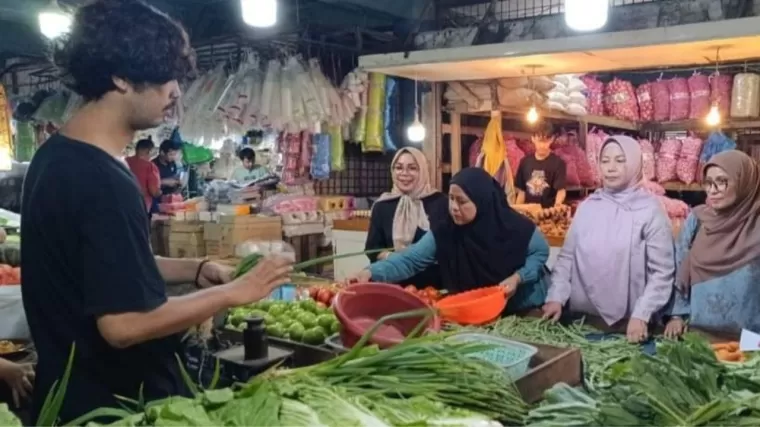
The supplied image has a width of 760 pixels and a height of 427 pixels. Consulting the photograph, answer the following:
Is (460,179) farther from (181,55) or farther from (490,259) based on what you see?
(181,55)

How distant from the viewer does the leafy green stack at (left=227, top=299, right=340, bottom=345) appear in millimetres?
2521

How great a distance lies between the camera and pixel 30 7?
21.0 feet

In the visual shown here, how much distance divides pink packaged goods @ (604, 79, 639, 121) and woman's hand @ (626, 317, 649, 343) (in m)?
4.29

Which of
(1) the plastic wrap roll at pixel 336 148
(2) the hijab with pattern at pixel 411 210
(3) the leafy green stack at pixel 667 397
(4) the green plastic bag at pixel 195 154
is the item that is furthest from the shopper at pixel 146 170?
(3) the leafy green stack at pixel 667 397

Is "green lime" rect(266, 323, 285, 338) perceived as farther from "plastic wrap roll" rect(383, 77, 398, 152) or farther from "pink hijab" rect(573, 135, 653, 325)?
"plastic wrap roll" rect(383, 77, 398, 152)

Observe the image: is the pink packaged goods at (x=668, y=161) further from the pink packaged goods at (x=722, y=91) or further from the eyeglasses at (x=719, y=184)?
the eyeglasses at (x=719, y=184)

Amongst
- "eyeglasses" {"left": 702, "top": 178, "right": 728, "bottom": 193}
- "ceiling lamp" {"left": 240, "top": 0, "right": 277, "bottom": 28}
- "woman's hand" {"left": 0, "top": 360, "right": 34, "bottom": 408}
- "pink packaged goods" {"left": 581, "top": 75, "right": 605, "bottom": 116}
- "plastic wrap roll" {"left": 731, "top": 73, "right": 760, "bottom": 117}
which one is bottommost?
"woman's hand" {"left": 0, "top": 360, "right": 34, "bottom": 408}

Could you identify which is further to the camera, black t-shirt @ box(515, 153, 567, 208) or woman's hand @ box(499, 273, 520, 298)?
black t-shirt @ box(515, 153, 567, 208)

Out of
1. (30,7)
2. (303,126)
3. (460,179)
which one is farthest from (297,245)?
(460,179)

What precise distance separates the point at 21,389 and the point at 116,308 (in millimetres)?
858

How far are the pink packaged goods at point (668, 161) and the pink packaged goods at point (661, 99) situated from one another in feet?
1.19

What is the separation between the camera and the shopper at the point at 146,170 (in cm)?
733

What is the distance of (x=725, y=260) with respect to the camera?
3.18 metres

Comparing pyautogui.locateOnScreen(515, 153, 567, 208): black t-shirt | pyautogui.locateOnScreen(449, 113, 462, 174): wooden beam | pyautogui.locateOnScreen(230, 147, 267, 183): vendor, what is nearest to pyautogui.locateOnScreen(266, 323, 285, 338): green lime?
pyautogui.locateOnScreen(449, 113, 462, 174): wooden beam
